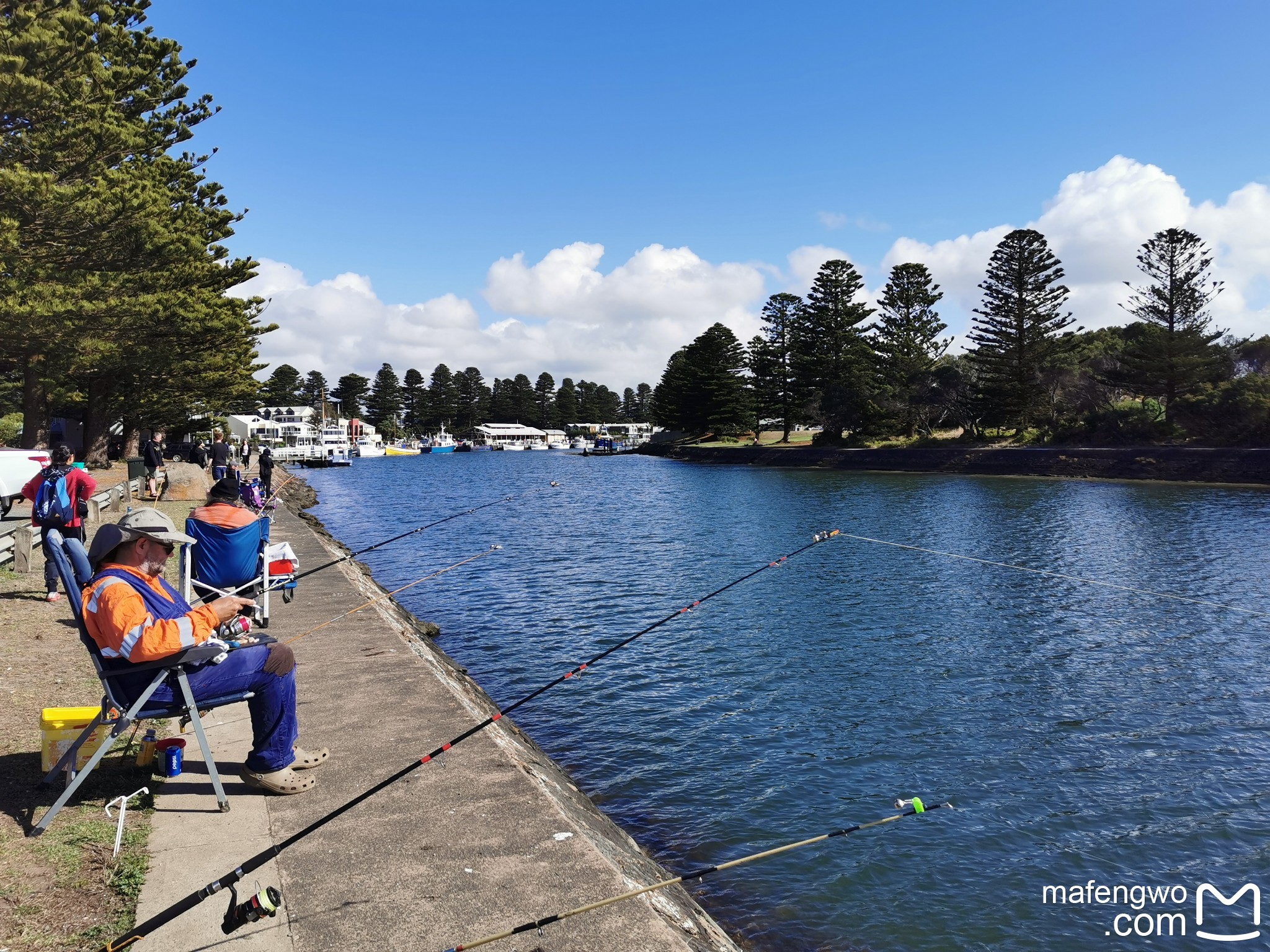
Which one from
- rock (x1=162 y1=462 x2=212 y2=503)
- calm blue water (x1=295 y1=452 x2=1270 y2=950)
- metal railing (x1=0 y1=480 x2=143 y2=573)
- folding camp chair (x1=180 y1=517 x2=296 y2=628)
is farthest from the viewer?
rock (x1=162 y1=462 x2=212 y2=503)

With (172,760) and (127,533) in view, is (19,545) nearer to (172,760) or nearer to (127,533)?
(172,760)

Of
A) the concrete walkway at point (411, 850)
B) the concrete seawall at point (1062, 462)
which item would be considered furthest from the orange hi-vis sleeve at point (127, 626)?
the concrete seawall at point (1062, 462)

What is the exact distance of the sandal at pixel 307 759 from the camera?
5070mm

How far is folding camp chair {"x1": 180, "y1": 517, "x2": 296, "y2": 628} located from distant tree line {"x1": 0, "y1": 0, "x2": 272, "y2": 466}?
12.5 m

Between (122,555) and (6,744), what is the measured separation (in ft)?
6.68

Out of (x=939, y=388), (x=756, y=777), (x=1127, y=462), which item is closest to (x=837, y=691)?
(x=756, y=777)

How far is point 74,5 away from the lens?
1681 cm

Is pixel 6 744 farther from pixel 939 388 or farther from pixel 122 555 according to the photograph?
pixel 939 388

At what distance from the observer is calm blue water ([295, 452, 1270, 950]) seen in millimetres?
6082

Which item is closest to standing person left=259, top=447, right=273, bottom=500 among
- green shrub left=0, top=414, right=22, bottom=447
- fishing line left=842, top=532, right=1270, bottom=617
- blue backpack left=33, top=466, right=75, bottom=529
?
green shrub left=0, top=414, right=22, bottom=447

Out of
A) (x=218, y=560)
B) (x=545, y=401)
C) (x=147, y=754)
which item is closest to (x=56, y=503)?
(x=218, y=560)

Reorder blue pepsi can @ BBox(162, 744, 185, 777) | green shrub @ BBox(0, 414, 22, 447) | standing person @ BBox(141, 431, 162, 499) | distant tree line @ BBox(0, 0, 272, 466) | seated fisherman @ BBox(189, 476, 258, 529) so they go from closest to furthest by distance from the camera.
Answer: blue pepsi can @ BBox(162, 744, 185, 777)
seated fisherman @ BBox(189, 476, 258, 529)
distant tree line @ BBox(0, 0, 272, 466)
standing person @ BBox(141, 431, 162, 499)
green shrub @ BBox(0, 414, 22, 447)

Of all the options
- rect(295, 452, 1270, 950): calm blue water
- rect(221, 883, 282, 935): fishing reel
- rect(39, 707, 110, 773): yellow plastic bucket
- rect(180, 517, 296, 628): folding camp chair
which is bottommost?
rect(295, 452, 1270, 950): calm blue water

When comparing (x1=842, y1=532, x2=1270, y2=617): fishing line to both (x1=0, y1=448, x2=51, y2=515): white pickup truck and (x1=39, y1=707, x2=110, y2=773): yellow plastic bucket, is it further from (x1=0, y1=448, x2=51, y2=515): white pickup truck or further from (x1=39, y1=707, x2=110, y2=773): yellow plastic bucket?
(x1=0, y1=448, x2=51, y2=515): white pickup truck
